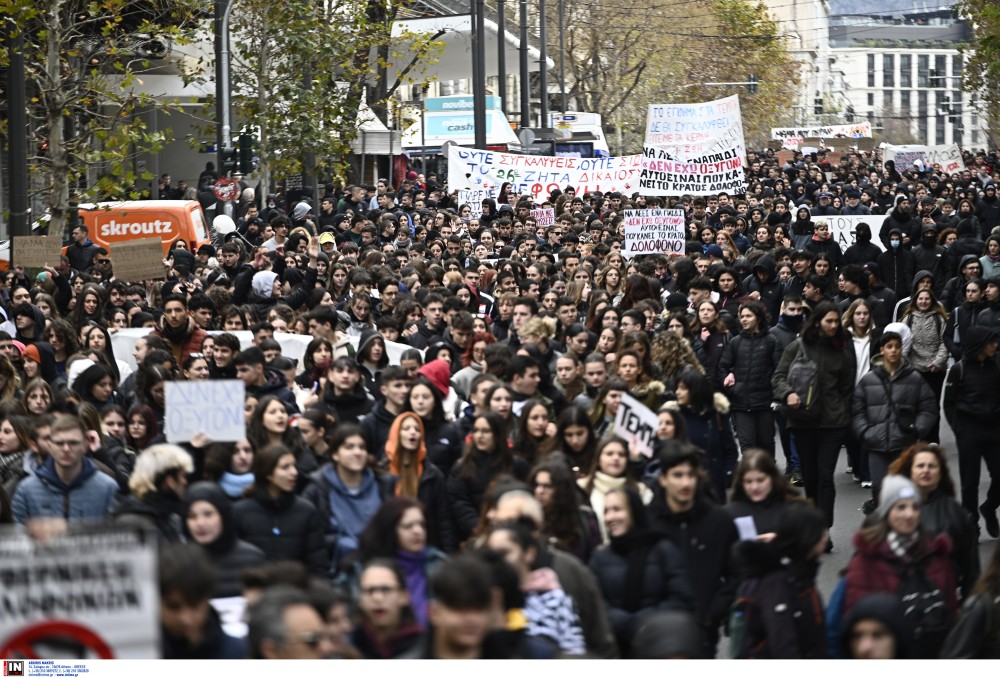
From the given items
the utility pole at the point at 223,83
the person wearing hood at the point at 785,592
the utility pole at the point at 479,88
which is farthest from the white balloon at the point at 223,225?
the person wearing hood at the point at 785,592

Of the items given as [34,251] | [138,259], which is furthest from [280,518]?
[34,251]

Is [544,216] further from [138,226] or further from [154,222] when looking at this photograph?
[138,226]

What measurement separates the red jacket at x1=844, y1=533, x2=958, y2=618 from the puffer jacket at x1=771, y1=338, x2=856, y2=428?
13.2ft

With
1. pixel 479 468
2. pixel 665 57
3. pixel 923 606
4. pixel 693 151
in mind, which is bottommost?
pixel 923 606

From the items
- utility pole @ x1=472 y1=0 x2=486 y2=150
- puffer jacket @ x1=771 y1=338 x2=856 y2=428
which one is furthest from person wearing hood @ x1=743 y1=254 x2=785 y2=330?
utility pole @ x1=472 y1=0 x2=486 y2=150

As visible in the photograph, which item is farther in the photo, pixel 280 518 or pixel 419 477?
A: pixel 419 477

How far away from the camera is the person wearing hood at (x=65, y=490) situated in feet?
25.1

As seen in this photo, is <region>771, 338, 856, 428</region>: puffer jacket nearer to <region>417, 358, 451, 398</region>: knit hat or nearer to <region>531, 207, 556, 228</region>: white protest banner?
<region>417, 358, 451, 398</region>: knit hat

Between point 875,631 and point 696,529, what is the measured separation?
165 centimetres

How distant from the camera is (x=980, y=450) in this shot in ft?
34.2

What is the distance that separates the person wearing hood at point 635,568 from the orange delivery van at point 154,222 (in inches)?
662

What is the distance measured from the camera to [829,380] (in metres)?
10.7

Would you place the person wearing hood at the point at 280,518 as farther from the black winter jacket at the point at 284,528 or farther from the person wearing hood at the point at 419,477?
the person wearing hood at the point at 419,477

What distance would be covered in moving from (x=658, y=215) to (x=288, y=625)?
561 inches
